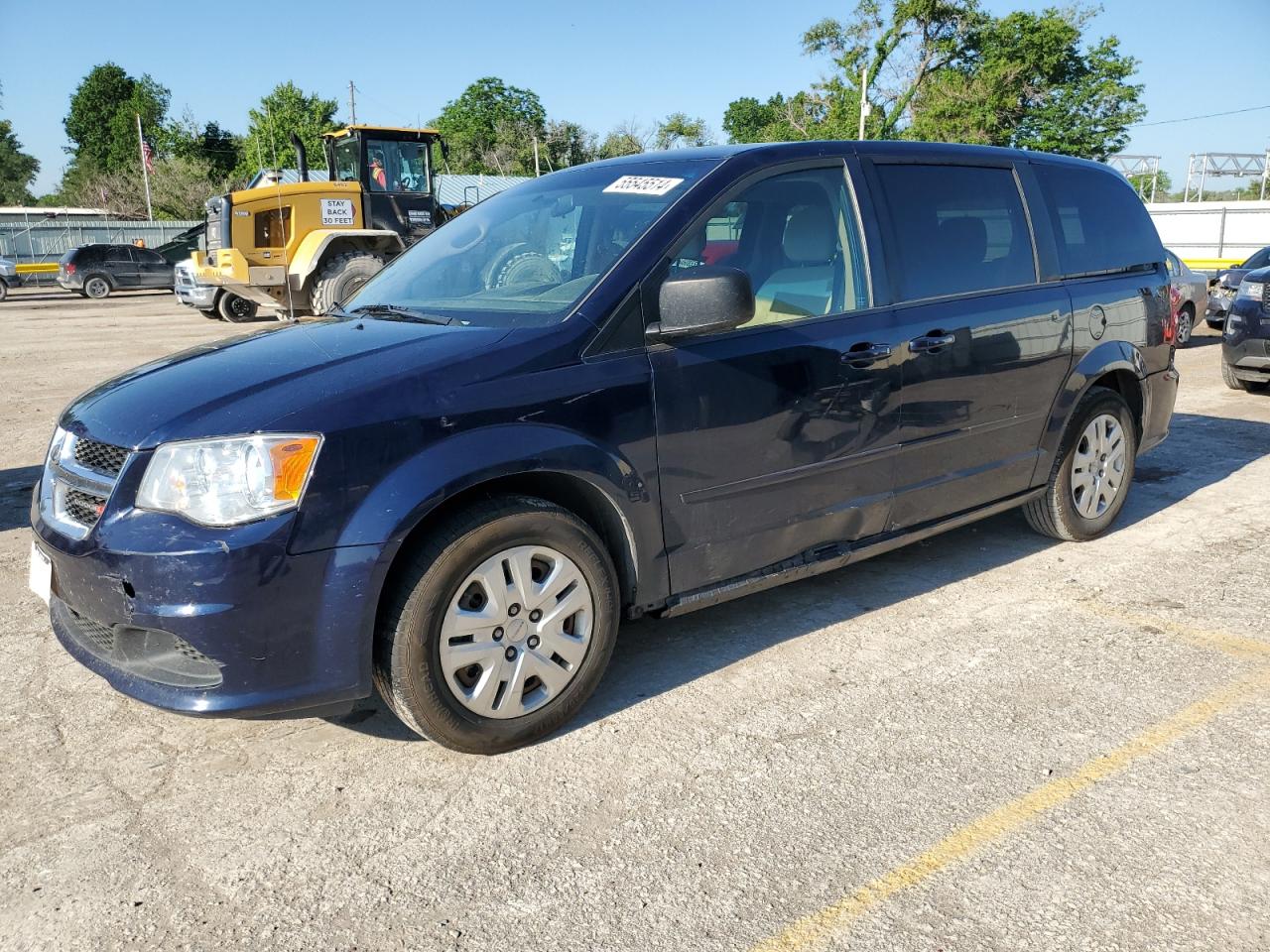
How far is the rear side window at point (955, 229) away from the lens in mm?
4035

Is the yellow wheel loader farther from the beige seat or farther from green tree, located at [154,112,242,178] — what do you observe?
green tree, located at [154,112,242,178]

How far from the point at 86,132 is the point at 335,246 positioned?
89406 mm

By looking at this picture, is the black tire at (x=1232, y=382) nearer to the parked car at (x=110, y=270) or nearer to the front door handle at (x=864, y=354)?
the front door handle at (x=864, y=354)

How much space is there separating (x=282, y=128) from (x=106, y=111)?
33580mm

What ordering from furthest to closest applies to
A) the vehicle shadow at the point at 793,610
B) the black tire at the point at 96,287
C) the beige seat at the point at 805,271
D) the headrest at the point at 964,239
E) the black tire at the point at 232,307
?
the black tire at the point at 96,287
the black tire at the point at 232,307
the headrest at the point at 964,239
the beige seat at the point at 805,271
the vehicle shadow at the point at 793,610

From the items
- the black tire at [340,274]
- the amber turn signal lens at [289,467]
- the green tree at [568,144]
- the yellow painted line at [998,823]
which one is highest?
the green tree at [568,144]

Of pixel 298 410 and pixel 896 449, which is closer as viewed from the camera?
pixel 298 410

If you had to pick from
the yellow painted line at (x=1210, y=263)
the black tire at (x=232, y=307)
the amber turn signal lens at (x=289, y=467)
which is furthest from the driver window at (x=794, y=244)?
the yellow painted line at (x=1210, y=263)

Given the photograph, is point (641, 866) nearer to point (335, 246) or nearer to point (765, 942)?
point (765, 942)

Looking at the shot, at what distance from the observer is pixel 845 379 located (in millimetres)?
3723

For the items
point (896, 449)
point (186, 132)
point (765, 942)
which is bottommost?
point (765, 942)

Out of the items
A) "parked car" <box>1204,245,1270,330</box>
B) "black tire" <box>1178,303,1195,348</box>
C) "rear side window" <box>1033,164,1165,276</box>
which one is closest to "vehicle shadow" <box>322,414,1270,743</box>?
"rear side window" <box>1033,164,1165,276</box>

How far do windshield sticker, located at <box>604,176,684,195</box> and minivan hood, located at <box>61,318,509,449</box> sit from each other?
35.2 inches

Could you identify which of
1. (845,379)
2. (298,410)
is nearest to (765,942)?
(298,410)
